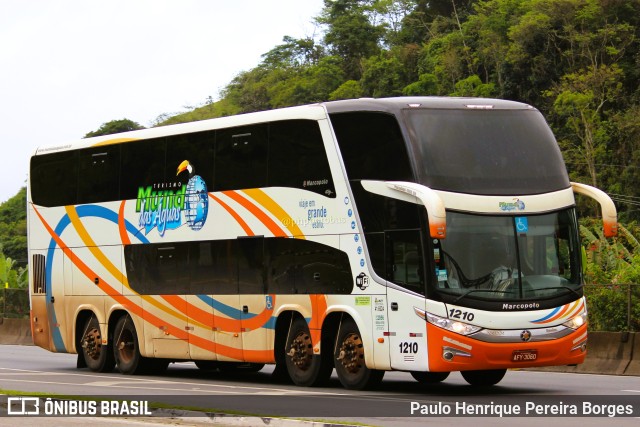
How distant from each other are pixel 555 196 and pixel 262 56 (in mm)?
128231

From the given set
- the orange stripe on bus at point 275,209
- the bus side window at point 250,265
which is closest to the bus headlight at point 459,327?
the orange stripe on bus at point 275,209

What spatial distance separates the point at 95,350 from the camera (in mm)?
25031

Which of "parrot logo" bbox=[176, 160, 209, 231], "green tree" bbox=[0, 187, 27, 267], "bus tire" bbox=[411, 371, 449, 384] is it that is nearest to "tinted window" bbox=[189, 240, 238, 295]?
"parrot logo" bbox=[176, 160, 209, 231]

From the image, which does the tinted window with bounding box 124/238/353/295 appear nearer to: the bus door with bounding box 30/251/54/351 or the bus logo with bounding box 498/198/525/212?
the bus logo with bounding box 498/198/525/212

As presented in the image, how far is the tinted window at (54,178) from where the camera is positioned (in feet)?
83.5

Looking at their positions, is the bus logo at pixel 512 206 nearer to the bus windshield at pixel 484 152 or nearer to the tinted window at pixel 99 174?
the bus windshield at pixel 484 152

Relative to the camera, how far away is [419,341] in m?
17.6

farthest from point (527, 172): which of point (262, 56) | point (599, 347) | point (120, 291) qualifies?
point (262, 56)

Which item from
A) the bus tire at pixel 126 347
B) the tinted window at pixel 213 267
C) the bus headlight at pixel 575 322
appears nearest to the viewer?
the bus headlight at pixel 575 322

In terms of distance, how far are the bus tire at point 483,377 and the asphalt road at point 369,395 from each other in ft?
0.59

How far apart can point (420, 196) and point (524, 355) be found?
2630 mm

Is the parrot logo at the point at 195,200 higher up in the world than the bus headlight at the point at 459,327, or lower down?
higher up

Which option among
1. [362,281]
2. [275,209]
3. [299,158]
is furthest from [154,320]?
[362,281]

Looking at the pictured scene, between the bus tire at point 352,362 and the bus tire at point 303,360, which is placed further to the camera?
the bus tire at point 303,360
